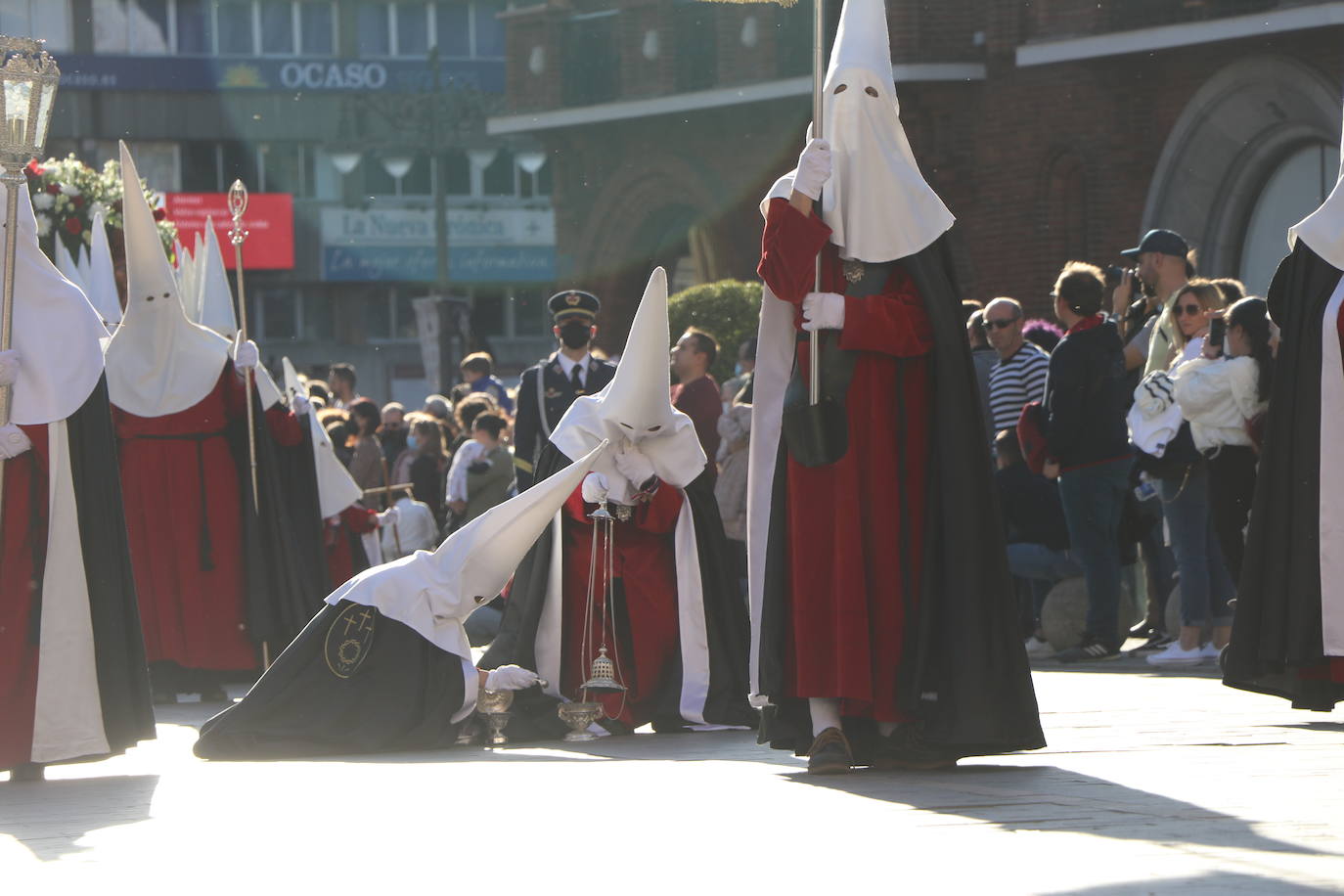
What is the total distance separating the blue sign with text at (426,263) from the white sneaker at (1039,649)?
42634mm

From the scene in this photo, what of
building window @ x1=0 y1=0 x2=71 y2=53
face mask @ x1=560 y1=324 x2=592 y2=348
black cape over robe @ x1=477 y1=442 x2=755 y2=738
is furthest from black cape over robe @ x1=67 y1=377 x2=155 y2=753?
building window @ x1=0 y1=0 x2=71 y2=53

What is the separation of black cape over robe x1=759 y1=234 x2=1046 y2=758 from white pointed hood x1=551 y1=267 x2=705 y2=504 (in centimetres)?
224

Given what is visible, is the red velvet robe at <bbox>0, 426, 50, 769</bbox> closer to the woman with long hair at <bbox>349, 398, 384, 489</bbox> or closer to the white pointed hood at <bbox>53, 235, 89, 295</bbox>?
the white pointed hood at <bbox>53, 235, 89, 295</bbox>

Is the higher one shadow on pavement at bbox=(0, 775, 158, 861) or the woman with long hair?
the woman with long hair

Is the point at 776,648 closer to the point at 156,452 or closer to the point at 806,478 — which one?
the point at 806,478

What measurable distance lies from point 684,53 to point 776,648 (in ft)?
68.9

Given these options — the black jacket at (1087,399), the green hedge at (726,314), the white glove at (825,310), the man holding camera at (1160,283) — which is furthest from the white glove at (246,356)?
the green hedge at (726,314)

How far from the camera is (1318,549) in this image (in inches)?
323

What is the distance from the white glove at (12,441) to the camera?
25.9 ft

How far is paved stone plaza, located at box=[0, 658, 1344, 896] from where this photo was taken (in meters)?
5.14

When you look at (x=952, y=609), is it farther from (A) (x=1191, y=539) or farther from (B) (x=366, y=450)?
(B) (x=366, y=450)

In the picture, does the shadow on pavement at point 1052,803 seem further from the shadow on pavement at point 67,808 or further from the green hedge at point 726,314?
the green hedge at point 726,314

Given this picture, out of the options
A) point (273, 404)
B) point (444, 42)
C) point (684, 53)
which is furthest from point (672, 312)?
point (444, 42)

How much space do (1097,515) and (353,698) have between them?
452 centimetres
